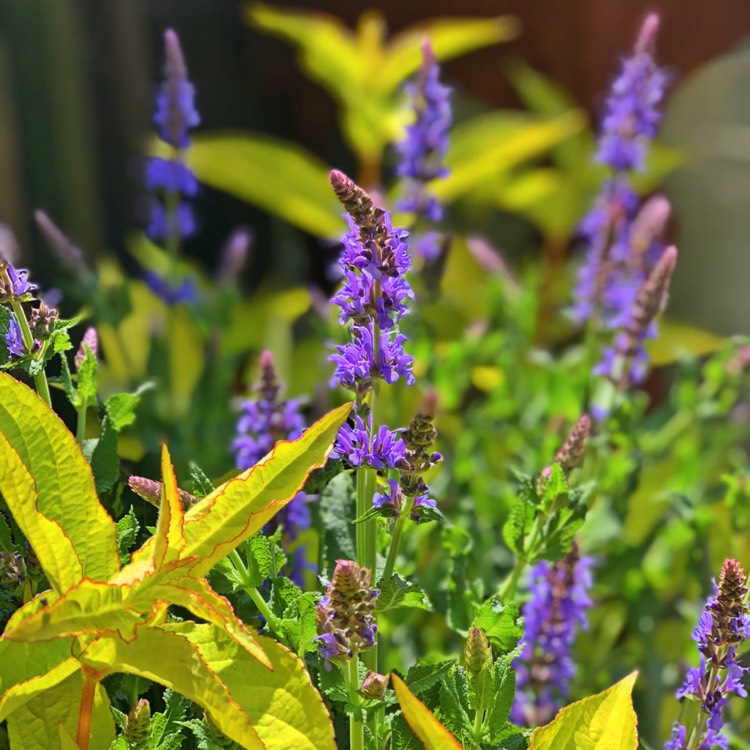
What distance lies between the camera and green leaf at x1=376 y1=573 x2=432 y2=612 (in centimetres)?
38

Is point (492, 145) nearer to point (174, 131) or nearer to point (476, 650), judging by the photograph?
point (174, 131)

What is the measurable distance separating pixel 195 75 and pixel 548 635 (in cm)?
106

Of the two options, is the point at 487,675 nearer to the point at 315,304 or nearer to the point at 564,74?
the point at 315,304

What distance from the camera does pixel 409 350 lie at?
2.37ft

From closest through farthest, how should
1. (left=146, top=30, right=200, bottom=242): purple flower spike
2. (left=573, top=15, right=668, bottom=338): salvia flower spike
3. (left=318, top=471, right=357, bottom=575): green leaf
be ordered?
(left=318, top=471, right=357, bottom=575): green leaf → (left=146, top=30, right=200, bottom=242): purple flower spike → (left=573, top=15, right=668, bottom=338): salvia flower spike

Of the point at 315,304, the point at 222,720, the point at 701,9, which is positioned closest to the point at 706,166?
the point at 701,9

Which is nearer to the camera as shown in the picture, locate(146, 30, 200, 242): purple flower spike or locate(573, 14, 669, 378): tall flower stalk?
locate(146, 30, 200, 242): purple flower spike

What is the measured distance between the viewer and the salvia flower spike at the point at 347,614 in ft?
1.10

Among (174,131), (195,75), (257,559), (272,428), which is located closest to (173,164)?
(174,131)

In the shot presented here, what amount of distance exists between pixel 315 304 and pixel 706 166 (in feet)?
2.07

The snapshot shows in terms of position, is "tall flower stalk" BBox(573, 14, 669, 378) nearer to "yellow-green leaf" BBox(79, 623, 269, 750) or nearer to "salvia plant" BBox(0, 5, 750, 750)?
"salvia plant" BBox(0, 5, 750, 750)

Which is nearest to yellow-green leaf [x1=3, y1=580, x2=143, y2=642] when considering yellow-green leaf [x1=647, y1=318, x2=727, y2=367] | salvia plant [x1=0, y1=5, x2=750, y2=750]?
salvia plant [x1=0, y1=5, x2=750, y2=750]

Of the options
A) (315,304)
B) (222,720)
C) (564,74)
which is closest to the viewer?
(222,720)

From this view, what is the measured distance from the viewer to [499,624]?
1.33 feet
